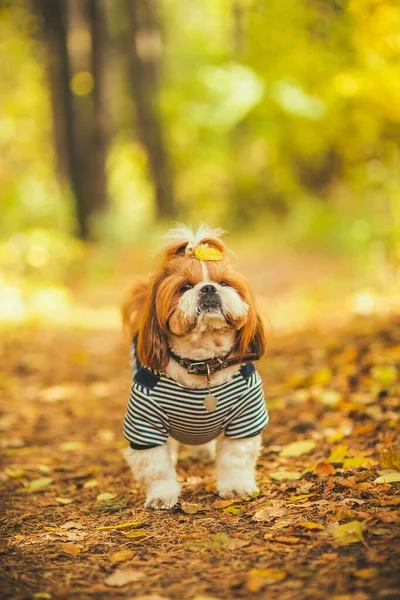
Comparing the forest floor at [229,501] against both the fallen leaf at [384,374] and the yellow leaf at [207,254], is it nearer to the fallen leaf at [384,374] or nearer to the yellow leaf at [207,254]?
the fallen leaf at [384,374]

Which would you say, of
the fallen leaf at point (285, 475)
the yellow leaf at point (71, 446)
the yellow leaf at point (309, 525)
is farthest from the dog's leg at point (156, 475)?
the yellow leaf at point (71, 446)

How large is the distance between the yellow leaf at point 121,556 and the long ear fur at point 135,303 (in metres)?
1.44

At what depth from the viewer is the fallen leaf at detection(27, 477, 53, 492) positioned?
4.07m

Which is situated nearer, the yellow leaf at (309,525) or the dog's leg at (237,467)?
the yellow leaf at (309,525)

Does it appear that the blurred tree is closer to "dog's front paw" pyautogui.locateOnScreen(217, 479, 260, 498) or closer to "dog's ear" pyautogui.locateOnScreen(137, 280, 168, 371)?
"dog's ear" pyautogui.locateOnScreen(137, 280, 168, 371)

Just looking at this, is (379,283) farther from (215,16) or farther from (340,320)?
(215,16)

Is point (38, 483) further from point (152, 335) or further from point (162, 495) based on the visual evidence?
point (152, 335)

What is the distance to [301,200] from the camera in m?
18.5

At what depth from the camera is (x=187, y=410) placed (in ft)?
11.5

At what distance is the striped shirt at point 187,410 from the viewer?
11.5 feet

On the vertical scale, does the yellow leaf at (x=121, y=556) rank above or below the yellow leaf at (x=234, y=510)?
below

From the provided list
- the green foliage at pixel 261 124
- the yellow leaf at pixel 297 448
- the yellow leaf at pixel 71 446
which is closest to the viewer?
the yellow leaf at pixel 297 448

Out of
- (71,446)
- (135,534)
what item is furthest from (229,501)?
(71,446)

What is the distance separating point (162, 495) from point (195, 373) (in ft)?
2.17
